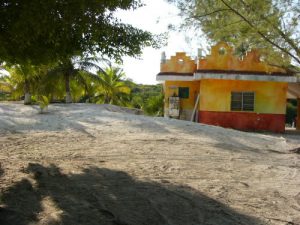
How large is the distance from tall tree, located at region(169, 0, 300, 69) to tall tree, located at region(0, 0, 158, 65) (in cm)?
427

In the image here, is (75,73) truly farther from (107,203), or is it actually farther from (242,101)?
(107,203)

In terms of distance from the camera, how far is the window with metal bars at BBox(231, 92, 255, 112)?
21484mm

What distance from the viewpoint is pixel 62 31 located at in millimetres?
7191

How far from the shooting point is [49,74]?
2319 cm

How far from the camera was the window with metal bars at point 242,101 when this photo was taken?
2148 cm

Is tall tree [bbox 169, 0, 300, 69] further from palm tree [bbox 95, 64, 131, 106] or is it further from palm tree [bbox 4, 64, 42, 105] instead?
palm tree [bbox 95, 64, 131, 106]

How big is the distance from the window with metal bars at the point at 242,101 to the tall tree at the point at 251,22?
844 centimetres

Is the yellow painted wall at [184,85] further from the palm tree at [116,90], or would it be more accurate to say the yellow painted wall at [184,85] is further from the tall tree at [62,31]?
the tall tree at [62,31]

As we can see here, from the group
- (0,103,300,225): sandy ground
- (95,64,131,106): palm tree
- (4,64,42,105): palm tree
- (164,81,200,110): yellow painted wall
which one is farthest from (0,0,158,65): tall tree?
(95,64,131,106): palm tree

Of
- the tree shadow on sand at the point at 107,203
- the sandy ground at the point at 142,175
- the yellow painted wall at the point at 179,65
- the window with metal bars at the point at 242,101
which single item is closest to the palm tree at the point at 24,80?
the sandy ground at the point at 142,175

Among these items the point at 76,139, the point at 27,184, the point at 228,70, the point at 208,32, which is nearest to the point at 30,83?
the point at 228,70

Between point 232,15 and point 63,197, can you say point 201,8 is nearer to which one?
point 232,15

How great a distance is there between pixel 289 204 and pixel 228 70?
1500cm

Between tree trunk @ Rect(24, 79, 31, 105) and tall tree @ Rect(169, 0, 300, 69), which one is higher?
tall tree @ Rect(169, 0, 300, 69)
